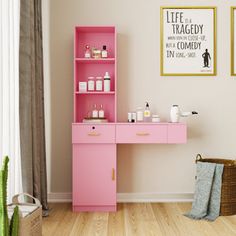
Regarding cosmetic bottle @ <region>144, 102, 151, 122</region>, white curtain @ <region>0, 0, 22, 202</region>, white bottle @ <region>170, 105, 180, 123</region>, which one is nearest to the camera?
white curtain @ <region>0, 0, 22, 202</region>

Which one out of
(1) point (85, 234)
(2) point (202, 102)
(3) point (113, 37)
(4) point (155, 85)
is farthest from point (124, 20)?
(1) point (85, 234)

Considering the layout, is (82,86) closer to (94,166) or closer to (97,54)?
(97,54)

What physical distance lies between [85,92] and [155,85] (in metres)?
0.79

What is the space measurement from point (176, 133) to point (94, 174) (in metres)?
0.90

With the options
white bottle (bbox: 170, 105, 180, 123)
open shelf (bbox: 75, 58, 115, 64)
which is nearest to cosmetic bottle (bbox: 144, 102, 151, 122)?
white bottle (bbox: 170, 105, 180, 123)

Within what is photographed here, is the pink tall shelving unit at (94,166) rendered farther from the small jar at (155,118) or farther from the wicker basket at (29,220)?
the wicker basket at (29,220)

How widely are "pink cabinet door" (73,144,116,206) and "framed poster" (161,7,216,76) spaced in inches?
43.6

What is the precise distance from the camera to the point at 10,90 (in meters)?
2.74

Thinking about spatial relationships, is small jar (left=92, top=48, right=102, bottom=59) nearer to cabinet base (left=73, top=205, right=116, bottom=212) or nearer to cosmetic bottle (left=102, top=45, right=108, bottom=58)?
cosmetic bottle (left=102, top=45, right=108, bottom=58)

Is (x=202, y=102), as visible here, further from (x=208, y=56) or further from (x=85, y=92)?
(x=85, y=92)

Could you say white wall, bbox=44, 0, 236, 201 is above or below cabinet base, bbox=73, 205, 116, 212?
above

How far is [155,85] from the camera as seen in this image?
3.85m

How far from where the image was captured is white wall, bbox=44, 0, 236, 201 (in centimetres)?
382

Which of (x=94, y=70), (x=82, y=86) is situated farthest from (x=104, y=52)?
(x=82, y=86)
